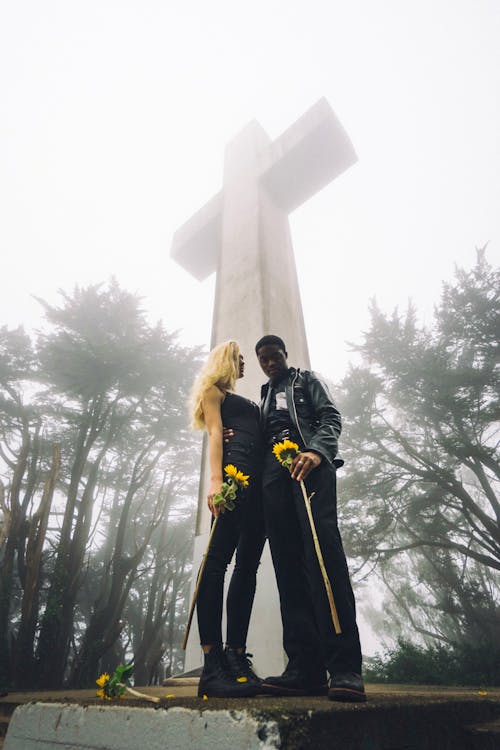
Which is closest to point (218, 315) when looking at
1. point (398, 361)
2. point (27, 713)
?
point (27, 713)

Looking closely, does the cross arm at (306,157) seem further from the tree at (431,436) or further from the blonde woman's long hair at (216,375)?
the tree at (431,436)

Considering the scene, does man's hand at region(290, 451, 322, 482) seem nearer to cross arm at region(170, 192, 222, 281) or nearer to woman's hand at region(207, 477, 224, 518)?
woman's hand at region(207, 477, 224, 518)

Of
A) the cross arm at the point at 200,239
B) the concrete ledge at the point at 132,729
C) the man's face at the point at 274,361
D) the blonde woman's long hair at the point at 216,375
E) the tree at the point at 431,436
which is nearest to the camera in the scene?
the concrete ledge at the point at 132,729

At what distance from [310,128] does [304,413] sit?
524 centimetres

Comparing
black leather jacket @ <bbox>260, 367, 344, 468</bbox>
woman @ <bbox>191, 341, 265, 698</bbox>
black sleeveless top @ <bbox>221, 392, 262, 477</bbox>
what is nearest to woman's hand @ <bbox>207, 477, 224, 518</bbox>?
woman @ <bbox>191, 341, 265, 698</bbox>

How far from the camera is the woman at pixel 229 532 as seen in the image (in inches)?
58.9

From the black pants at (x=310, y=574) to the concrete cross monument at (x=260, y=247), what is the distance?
1254 millimetres

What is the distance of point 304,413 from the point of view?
6.73 ft

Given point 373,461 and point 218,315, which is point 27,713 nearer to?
point 218,315

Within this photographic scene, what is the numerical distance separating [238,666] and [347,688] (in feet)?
1.95

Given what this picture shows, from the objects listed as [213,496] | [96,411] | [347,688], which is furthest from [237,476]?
[96,411]

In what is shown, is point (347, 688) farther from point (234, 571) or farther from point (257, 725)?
point (234, 571)

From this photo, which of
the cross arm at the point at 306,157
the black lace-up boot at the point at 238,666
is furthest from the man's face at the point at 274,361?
the cross arm at the point at 306,157

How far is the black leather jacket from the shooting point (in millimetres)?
1803
